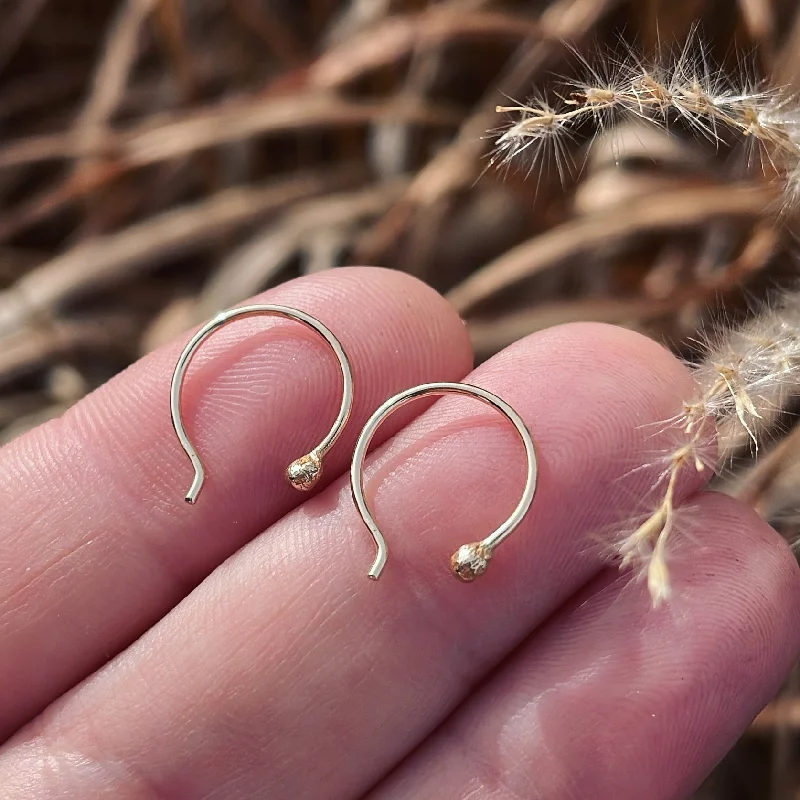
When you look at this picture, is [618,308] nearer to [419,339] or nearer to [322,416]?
[419,339]

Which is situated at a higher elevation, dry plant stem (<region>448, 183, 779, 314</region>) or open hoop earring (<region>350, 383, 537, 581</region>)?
dry plant stem (<region>448, 183, 779, 314</region>)

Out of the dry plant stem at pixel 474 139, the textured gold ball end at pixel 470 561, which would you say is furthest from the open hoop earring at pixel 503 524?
the dry plant stem at pixel 474 139

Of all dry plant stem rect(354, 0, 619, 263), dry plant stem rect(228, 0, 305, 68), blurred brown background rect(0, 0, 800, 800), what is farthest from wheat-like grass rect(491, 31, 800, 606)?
dry plant stem rect(228, 0, 305, 68)

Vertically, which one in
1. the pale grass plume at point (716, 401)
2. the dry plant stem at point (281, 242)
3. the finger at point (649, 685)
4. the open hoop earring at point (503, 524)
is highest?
the dry plant stem at point (281, 242)

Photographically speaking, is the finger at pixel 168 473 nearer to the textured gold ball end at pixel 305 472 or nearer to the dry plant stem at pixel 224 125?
the textured gold ball end at pixel 305 472

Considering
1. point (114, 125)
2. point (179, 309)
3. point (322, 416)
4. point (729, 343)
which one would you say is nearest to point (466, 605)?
point (322, 416)

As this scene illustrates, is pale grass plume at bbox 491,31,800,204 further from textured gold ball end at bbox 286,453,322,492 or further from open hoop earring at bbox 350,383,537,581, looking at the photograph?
textured gold ball end at bbox 286,453,322,492

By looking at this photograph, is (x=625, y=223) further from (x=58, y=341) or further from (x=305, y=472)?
(x=58, y=341)

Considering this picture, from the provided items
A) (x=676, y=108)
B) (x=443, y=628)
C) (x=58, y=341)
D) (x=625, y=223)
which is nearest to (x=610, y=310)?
(x=625, y=223)
